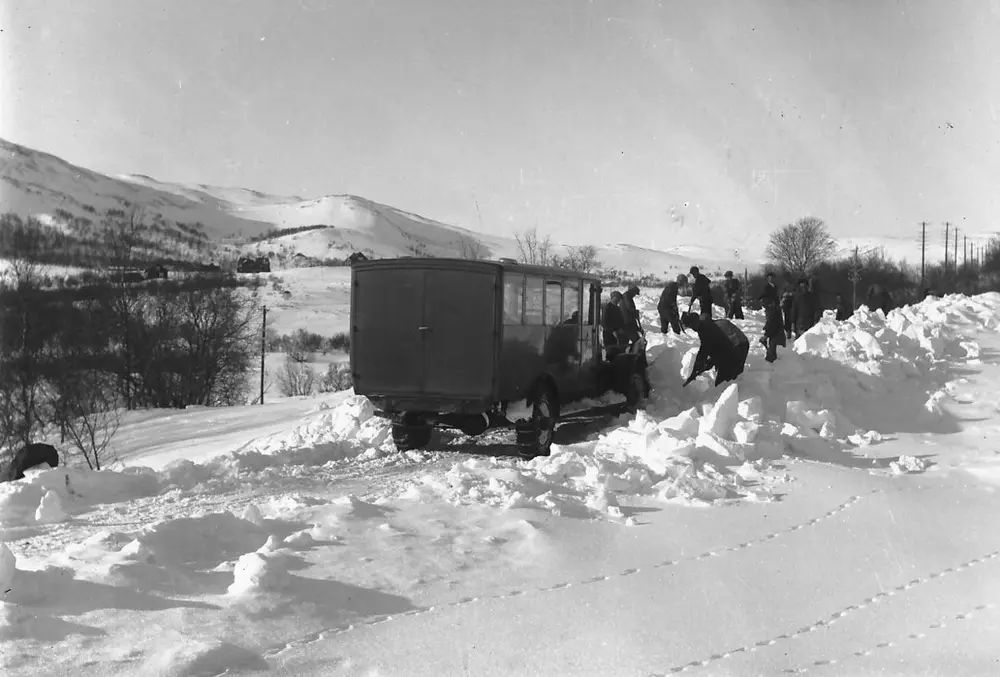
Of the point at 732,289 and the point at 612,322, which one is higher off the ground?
the point at 732,289

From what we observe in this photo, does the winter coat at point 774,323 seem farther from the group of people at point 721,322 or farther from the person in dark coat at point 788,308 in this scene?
the person in dark coat at point 788,308

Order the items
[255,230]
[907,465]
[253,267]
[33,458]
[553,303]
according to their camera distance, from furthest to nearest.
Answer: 1. [255,230]
2. [253,267]
3. [553,303]
4. [33,458]
5. [907,465]

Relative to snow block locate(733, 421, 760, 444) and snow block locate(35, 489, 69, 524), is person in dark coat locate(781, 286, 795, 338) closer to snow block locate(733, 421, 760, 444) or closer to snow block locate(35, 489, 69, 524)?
snow block locate(733, 421, 760, 444)

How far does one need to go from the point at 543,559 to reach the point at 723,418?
15.4 ft

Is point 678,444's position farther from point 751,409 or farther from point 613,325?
point 613,325

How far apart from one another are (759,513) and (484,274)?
4.73 m

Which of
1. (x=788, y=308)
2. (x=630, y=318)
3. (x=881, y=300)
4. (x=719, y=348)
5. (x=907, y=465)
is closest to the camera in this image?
(x=907, y=465)

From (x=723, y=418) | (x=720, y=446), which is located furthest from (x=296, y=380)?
(x=720, y=446)

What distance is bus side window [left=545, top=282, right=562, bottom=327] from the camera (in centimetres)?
1273

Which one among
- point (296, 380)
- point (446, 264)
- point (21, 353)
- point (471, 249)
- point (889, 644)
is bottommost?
point (296, 380)

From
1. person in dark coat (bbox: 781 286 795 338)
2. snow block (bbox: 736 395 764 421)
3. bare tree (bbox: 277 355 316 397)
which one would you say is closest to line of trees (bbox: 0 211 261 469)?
bare tree (bbox: 277 355 316 397)

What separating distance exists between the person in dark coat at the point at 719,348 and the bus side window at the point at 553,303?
6.39 feet

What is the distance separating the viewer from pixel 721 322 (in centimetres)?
1389

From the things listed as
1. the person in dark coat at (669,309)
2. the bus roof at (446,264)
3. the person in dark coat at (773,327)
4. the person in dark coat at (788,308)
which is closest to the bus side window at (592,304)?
the bus roof at (446,264)
